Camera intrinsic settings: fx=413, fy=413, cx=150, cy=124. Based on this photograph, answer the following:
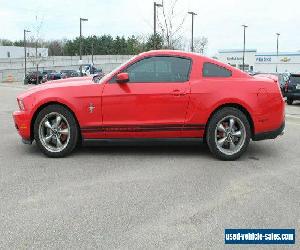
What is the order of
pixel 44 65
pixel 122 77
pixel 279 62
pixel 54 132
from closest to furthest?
pixel 122 77 < pixel 54 132 < pixel 44 65 < pixel 279 62

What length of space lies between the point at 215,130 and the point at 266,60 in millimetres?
72806

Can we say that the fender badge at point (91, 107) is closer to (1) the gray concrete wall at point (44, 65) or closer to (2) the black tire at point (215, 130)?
(2) the black tire at point (215, 130)

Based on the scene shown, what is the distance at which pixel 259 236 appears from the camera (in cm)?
374

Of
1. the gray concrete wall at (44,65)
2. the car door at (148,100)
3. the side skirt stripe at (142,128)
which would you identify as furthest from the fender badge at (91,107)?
the gray concrete wall at (44,65)

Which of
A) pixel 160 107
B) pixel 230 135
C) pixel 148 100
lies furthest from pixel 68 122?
pixel 230 135

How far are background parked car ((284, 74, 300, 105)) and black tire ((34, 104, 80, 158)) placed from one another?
1419 cm

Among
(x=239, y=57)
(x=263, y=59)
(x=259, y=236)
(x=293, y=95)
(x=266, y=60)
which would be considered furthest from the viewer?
(x=239, y=57)

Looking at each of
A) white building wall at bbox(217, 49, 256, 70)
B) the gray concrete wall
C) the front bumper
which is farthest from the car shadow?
white building wall at bbox(217, 49, 256, 70)

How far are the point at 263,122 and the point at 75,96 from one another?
2981 millimetres

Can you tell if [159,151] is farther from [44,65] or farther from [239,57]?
[239,57]

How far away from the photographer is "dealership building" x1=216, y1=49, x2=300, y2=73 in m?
73.8

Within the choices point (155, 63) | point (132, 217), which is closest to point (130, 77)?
point (155, 63)

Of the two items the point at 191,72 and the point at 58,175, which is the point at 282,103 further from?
the point at 58,175

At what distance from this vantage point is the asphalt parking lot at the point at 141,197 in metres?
3.72
